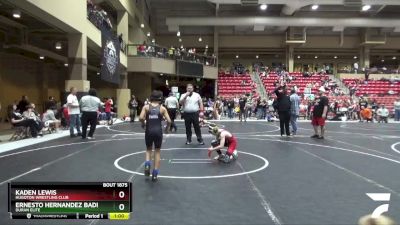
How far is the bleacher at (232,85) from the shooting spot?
124ft

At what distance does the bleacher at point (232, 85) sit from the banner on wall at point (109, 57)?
613 inches

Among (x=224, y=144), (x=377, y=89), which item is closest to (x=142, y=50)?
(x=224, y=144)

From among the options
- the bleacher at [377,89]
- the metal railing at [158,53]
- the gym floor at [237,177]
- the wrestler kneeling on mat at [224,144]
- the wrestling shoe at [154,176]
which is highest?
the metal railing at [158,53]

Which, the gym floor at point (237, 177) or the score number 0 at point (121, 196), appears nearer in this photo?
the score number 0 at point (121, 196)

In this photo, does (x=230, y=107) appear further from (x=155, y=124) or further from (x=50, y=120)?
(x=155, y=124)

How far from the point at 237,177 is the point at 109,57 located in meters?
15.0

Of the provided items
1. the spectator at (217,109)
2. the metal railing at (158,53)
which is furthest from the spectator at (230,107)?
the metal railing at (158,53)

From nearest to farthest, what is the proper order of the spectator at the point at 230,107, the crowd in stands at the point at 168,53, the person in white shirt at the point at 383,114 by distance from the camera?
1. the person in white shirt at the point at 383,114
2. the crowd in stands at the point at 168,53
3. the spectator at the point at 230,107

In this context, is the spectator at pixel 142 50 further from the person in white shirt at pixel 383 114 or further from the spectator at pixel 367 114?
the person in white shirt at pixel 383 114

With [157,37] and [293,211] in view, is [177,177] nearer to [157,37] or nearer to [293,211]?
[293,211]

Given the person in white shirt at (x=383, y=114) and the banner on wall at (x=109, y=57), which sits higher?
the banner on wall at (x=109, y=57)

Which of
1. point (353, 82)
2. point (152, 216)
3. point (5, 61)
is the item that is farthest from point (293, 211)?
point (353, 82)
